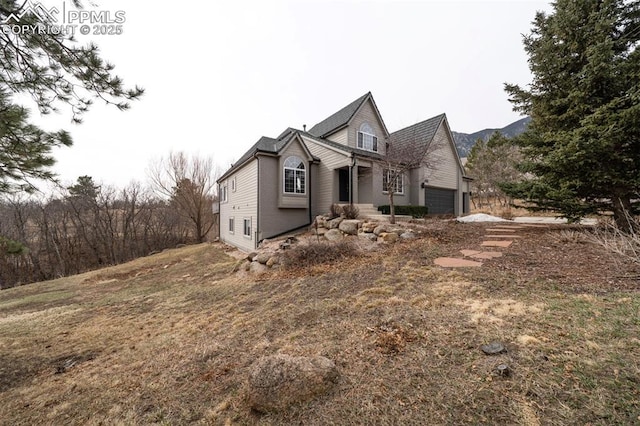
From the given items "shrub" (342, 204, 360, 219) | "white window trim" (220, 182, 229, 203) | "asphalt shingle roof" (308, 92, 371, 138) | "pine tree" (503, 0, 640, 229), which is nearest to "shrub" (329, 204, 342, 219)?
"shrub" (342, 204, 360, 219)

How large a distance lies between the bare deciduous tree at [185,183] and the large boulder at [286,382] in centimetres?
2539

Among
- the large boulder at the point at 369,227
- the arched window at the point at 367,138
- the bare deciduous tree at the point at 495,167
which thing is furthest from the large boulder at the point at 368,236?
the bare deciduous tree at the point at 495,167

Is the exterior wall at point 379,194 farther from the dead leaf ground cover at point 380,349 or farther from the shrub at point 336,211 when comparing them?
the dead leaf ground cover at point 380,349

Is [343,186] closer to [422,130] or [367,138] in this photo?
[367,138]

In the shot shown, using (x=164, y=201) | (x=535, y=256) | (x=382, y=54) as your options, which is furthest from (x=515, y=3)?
(x=164, y=201)

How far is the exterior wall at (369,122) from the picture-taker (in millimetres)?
14458

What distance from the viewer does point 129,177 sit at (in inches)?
972

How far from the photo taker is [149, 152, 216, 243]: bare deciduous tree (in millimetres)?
23922

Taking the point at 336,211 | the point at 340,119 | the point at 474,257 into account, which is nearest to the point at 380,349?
the point at 474,257

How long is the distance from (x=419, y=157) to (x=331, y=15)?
23.5 feet

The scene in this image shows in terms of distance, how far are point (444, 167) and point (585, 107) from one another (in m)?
9.60

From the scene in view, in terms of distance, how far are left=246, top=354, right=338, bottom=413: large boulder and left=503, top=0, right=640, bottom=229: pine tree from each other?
868cm

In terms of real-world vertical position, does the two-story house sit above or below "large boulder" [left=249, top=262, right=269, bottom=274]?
above

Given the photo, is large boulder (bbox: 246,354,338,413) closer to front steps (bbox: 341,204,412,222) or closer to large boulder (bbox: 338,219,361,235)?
large boulder (bbox: 338,219,361,235)
